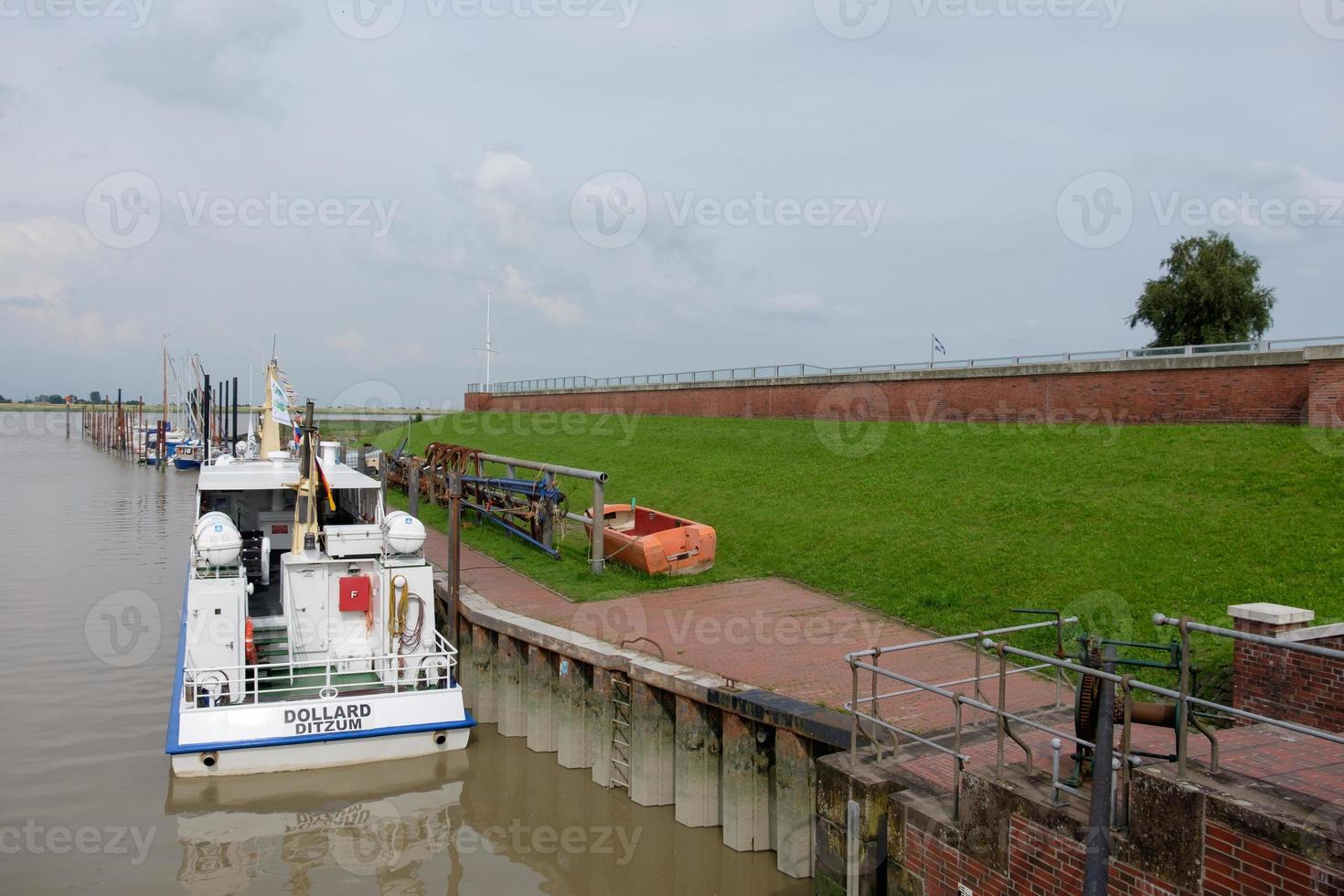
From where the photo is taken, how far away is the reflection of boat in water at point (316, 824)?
1048cm

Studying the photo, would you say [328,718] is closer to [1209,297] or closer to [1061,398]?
[1061,398]

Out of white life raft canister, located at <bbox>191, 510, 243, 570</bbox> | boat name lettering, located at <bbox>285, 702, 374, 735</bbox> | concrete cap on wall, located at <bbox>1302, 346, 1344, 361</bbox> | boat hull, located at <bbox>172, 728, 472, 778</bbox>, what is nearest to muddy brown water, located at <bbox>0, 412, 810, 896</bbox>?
boat hull, located at <bbox>172, 728, 472, 778</bbox>

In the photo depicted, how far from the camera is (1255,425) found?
18.6m

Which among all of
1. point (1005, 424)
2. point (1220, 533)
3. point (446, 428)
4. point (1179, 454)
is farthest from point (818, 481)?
point (446, 428)

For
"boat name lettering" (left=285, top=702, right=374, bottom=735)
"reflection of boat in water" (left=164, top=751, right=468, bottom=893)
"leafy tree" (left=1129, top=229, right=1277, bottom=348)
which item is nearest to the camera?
"reflection of boat in water" (left=164, top=751, right=468, bottom=893)

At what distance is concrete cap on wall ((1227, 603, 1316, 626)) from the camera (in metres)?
8.45

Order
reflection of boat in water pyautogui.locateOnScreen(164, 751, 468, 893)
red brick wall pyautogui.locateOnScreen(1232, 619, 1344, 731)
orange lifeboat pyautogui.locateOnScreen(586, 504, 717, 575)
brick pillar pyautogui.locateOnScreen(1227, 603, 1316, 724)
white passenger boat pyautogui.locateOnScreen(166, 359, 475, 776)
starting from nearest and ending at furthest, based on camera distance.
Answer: red brick wall pyautogui.locateOnScreen(1232, 619, 1344, 731) → brick pillar pyautogui.locateOnScreen(1227, 603, 1316, 724) → reflection of boat in water pyautogui.locateOnScreen(164, 751, 468, 893) → white passenger boat pyautogui.locateOnScreen(166, 359, 475, 776) → orange lifeboat pyautogui.locateOnScreen(586, 504, 717, 575)

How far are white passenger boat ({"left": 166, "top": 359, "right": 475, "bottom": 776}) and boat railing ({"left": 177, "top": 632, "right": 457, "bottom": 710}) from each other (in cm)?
3

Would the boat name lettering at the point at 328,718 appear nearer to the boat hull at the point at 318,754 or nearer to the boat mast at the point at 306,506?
A: the boat hull at the point at 318,754

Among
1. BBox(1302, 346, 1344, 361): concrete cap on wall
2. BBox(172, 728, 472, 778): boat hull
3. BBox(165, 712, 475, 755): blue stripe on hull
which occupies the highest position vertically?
BBox(1302, 346, 1344, 361): concrete cap on wall

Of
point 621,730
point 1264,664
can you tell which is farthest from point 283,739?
point 1264,664

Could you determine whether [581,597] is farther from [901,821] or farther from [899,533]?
[901,821]

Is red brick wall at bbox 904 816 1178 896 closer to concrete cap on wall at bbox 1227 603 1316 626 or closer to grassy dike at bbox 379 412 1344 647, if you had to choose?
concrete cap on wall at bbox 1227 603 1316 626

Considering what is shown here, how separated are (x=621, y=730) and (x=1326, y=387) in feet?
47.8
